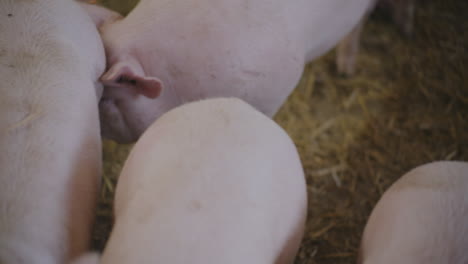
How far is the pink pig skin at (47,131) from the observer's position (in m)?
0.83

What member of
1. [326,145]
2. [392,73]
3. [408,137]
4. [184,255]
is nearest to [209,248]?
[184,255]

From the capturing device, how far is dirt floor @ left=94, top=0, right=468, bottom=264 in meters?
1.47

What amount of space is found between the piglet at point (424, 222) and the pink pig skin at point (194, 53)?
464 mm

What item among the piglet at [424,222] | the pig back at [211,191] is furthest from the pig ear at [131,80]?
the piglet at [424,222]

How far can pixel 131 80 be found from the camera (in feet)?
3.75

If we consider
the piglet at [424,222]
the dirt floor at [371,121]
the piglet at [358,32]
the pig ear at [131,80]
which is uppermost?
the pig ear at [131,80]

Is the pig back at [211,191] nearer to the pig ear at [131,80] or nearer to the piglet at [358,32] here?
the pig ear at [131,80]

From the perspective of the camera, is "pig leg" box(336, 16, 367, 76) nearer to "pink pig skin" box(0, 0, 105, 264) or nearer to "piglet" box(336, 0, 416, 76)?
"piglet" box(336, 0, 416, 76)

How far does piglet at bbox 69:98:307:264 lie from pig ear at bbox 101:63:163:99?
17 cm

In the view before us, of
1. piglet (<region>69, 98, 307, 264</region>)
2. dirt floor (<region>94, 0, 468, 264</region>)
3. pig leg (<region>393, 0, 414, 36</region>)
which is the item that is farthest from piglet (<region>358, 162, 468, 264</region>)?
pig leg (<region>393, 0, 414, 36</region>)

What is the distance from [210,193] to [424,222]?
1.50 ft

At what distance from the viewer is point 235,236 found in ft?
2.51

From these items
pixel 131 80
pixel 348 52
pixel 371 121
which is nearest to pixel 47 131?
pixel 131 80

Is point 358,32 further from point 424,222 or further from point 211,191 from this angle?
point 211,191
